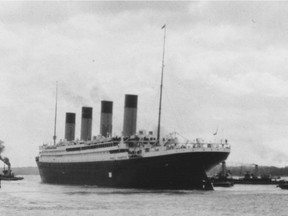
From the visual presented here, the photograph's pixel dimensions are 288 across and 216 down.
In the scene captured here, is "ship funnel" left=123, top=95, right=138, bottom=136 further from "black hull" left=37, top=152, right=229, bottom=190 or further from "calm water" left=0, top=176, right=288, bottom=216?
"calm water" left=0, top=176, right=288, bottom=216

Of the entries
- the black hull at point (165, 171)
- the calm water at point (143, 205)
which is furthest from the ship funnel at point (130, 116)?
the calm water at point (143, 205)

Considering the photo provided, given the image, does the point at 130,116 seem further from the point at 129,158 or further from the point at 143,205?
the point at 143,205

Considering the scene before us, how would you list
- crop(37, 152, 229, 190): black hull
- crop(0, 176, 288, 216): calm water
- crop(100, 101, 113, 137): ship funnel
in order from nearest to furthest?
crop(0, 176, 288, 216): calm water, crop(37, 152, 229, 190): black hull, crop(100, 101, 113, 137): ship funnel

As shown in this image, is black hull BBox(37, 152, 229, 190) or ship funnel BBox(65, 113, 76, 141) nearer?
black hull BBox(37, 152, 229, 190)

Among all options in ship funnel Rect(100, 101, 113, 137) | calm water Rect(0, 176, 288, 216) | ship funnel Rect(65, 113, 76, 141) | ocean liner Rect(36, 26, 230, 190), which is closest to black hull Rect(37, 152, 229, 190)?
ocean liner Rect(36, 26, 230, 190)

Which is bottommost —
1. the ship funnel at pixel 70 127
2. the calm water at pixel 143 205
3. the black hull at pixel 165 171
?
the calm water at pixel 143 205

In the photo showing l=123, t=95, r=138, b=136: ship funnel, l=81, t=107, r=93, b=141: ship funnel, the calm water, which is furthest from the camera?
l=81, t=107, r=93, b=141: ship funnel

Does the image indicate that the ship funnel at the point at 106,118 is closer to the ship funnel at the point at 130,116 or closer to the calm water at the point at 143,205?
the ship funnel at the point at 130,116

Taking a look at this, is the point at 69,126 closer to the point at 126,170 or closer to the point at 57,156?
the point at 57,156
